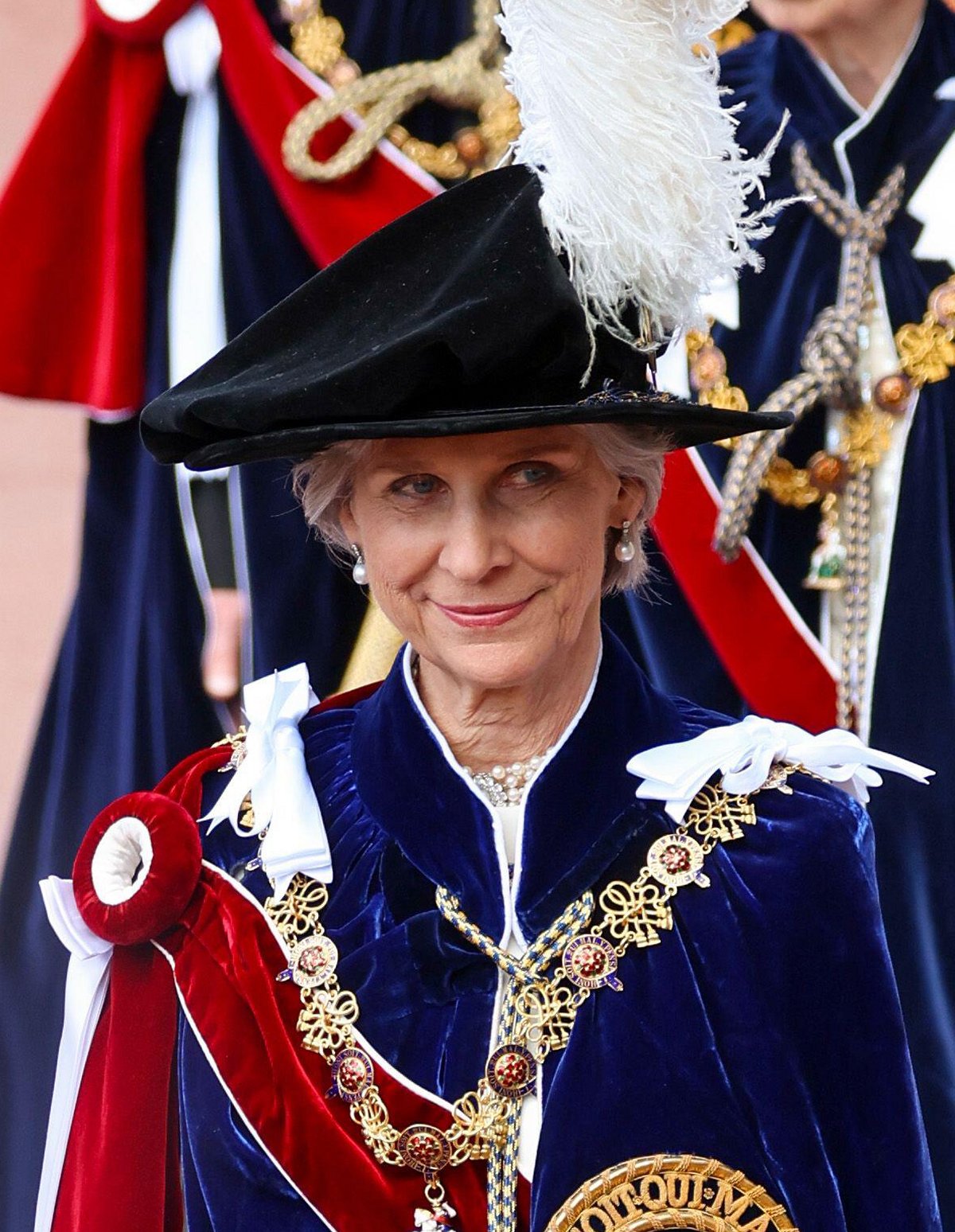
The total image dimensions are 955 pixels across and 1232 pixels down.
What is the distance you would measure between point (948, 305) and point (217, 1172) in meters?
1.24

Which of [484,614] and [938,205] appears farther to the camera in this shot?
[938,205]

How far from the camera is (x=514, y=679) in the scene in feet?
4.18

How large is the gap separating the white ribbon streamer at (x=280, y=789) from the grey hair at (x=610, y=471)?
167 millimetres

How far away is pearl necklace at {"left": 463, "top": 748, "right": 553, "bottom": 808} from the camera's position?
4.53 ft

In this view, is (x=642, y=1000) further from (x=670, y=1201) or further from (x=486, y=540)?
(x=486, y=540)

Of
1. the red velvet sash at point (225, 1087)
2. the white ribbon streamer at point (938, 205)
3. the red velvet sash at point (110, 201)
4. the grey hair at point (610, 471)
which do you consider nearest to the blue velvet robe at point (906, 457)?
the white ribbon streamer at point (938, 205)

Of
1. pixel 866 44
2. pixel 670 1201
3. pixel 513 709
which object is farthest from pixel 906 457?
pixel 670 1201

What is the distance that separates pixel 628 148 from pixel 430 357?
25cm

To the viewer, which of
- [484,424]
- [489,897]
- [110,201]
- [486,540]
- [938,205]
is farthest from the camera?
[110,201]

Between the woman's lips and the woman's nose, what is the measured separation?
0.09ft

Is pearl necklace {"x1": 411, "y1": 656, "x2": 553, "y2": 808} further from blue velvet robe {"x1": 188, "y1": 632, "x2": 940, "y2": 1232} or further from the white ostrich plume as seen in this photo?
the white ostrich plume

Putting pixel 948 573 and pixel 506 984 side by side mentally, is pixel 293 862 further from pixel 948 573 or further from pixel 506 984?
pixel 948 573

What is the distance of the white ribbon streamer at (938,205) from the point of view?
182 centimetres

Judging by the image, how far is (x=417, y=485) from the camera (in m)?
1.26
